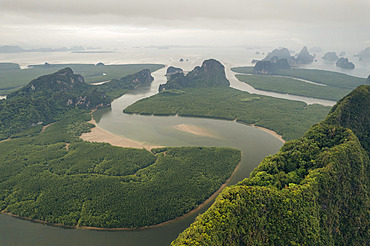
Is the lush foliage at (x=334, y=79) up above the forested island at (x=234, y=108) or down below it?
above

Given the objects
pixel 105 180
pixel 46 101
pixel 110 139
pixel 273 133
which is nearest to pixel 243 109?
pixel 273 133

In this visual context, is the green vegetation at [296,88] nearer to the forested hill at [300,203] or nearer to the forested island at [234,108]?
the forested island at [234,108]

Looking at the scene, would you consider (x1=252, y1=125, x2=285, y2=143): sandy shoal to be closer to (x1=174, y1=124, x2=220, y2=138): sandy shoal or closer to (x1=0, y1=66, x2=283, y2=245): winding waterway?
(x1=0, y1=66, x2=283, y2=245): winding waterway

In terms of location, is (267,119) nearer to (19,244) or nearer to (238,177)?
(238,177)

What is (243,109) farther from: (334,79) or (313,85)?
(334,79)

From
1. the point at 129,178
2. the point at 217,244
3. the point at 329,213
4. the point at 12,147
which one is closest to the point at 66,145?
the point at 12,147

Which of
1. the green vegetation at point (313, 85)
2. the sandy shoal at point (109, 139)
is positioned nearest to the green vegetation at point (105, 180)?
the sandy shoal at point (109, 139)

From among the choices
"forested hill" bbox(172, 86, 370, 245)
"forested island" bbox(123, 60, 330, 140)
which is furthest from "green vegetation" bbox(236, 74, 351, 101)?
"forested hill" bbox(172, 86, 370, 245)
